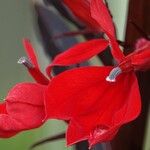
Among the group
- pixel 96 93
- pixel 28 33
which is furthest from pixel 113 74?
pixel 28 33

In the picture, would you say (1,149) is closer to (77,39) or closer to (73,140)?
(77,39)

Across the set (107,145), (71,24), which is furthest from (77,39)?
(107,145)

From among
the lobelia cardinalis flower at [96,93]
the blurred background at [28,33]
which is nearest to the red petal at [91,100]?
the lobelia cardinalis flower at [96,93]

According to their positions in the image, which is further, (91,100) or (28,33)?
(28,33)

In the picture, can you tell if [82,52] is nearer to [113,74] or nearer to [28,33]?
[113,74]

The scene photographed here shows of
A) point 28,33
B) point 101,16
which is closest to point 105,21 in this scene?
point 101,16

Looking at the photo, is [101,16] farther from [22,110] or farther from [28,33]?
[28,33]
